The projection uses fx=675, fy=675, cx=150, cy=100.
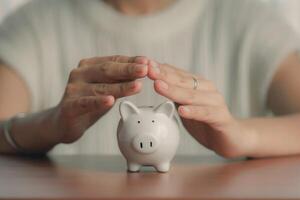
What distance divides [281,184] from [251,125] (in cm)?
27

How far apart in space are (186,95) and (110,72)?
97 mm

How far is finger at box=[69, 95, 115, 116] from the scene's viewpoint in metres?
0.76

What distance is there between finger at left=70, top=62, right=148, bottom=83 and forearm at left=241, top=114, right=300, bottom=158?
208 millimetres

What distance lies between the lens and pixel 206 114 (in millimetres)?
806

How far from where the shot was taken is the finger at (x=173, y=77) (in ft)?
2.58

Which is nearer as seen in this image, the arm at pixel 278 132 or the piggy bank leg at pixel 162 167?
the piggy bank leg at pixel 162 167

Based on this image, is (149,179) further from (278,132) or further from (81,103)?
(278,132)

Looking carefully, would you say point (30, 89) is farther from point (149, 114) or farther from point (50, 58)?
point (149, 114)

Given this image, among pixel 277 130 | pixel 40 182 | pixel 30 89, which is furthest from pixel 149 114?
pixel 30 89

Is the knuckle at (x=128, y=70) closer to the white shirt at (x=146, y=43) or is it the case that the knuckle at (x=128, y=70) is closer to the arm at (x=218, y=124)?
the arm at (x=218, y=124)

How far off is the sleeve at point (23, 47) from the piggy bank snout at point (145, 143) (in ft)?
1.89

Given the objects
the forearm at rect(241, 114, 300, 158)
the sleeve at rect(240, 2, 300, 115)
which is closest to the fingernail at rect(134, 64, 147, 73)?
the forearm at rect(241, 114, 300, 158)

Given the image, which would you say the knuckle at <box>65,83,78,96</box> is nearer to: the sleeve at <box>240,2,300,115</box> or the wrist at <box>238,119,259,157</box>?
the wrist at <box>238,119,259,157</box>

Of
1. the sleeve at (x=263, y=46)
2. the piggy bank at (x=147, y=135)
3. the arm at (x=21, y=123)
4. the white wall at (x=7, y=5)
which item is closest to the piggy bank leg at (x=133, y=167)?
the piggy bank at (x=147, y=135)
